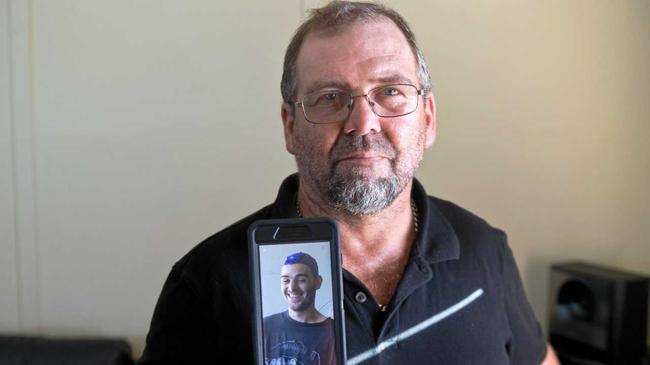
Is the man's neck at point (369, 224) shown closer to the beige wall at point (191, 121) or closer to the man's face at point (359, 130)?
the man's face at point (359, 130)

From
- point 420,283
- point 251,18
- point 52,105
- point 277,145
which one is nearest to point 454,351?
point 420,283

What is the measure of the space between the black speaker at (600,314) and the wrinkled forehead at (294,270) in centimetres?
140

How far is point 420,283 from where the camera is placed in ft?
2.80

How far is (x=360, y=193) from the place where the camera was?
818 mm

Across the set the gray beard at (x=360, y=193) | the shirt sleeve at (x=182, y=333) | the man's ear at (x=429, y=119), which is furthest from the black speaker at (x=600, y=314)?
the shirt sleeve at (x=182, y=333)

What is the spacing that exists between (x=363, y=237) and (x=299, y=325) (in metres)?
0.28

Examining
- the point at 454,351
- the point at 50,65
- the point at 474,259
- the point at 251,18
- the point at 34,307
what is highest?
the point at 251,18

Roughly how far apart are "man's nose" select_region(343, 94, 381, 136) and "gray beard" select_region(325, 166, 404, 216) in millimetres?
69

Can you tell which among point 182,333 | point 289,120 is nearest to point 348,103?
point 289,120

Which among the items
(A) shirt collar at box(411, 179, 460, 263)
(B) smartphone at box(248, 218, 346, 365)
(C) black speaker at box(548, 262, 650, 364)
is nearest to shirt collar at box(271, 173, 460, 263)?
(A) shirt collar at box(411, 179, 460, 263)

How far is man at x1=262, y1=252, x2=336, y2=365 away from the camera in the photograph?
62 cm

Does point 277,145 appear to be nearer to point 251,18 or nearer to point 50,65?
point 251,18

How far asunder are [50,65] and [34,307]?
75 centimetres

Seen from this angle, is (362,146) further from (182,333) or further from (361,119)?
(182,333)
